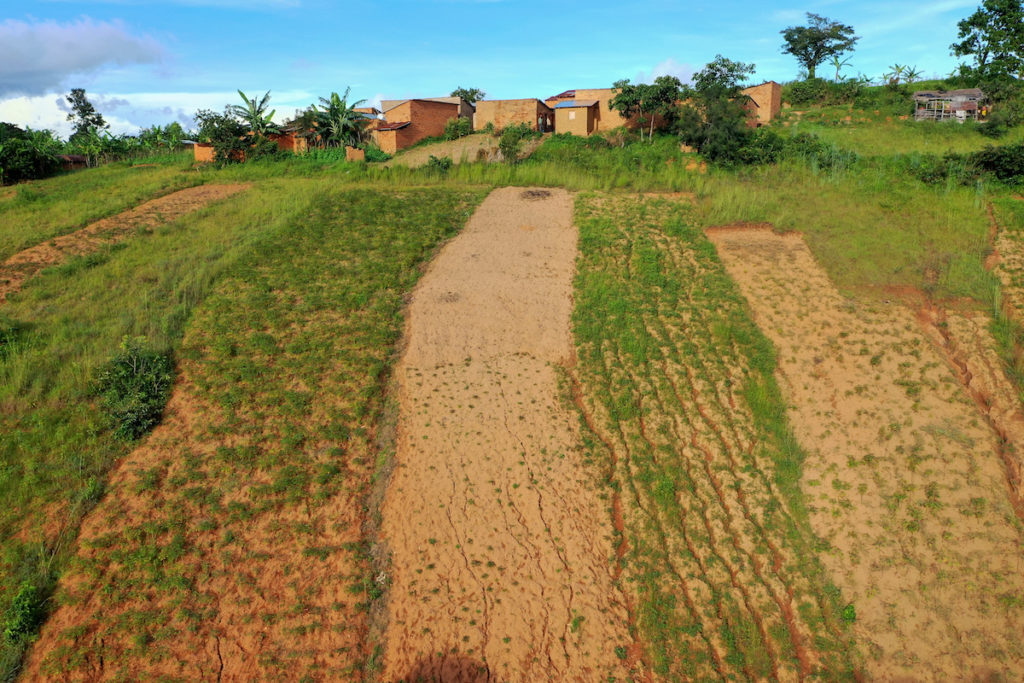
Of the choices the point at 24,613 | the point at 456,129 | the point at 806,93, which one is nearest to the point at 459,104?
the point at 456,129

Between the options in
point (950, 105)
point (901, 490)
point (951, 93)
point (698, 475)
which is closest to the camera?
point (901, 490)

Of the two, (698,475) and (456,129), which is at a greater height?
(456,129)

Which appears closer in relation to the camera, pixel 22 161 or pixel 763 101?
pixel 22 161

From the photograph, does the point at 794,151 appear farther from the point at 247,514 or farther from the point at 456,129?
the point at 247,514

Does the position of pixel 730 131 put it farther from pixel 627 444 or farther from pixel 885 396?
pixel 627 444

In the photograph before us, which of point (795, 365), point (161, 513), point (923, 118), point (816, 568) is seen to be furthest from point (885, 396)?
point (923, 118)

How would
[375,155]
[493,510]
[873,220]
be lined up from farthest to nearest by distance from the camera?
[375,155]
[873,220]
[493,510]
